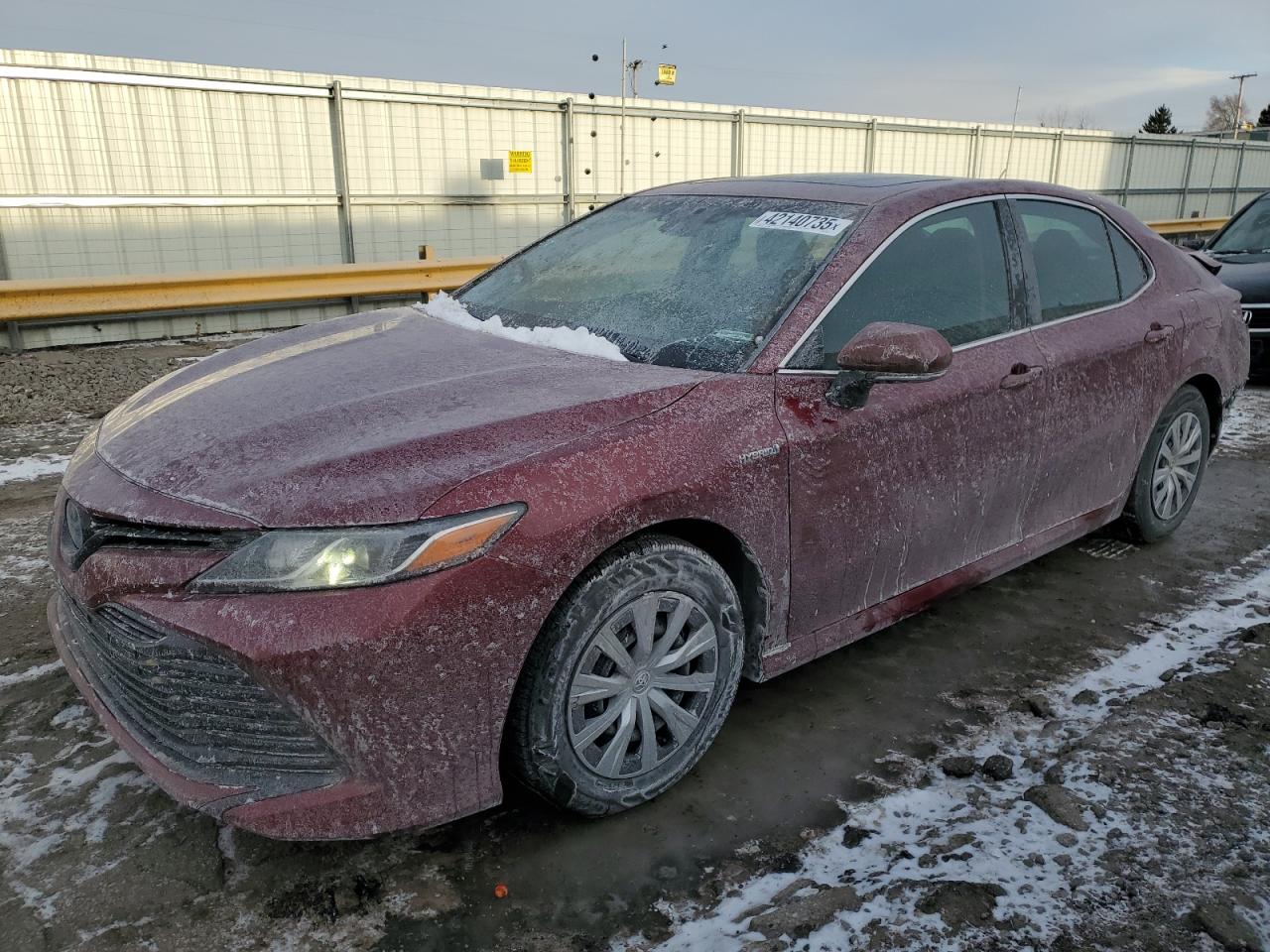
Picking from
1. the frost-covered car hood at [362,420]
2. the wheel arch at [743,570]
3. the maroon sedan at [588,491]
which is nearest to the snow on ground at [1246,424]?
the maroon sedan at [588,491]

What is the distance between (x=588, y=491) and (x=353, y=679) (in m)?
0.66

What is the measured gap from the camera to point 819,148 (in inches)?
606

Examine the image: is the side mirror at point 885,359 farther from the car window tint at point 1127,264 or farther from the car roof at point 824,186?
the car window tint at point 1127,264

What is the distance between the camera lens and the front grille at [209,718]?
2.02 meters

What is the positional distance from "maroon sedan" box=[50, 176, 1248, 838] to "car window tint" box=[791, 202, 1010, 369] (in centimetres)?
1

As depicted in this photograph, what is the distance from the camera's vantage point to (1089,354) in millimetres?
3564

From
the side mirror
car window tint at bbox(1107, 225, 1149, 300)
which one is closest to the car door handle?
the side mirror

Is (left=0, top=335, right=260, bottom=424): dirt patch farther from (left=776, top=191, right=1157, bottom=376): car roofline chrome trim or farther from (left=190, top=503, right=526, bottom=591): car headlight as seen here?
(left=776, top=191, right=1157, bottom=376): car roofline chrome trim

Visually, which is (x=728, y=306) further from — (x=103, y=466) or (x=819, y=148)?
(x=819, y=148)

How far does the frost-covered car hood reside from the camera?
6.82 ft

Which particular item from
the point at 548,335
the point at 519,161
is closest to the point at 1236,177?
the point at 519,161

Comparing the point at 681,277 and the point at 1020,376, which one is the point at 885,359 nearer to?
the point at 681,277

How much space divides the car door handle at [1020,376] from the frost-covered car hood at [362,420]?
1237mm

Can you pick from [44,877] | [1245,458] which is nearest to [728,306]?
[44,877]
